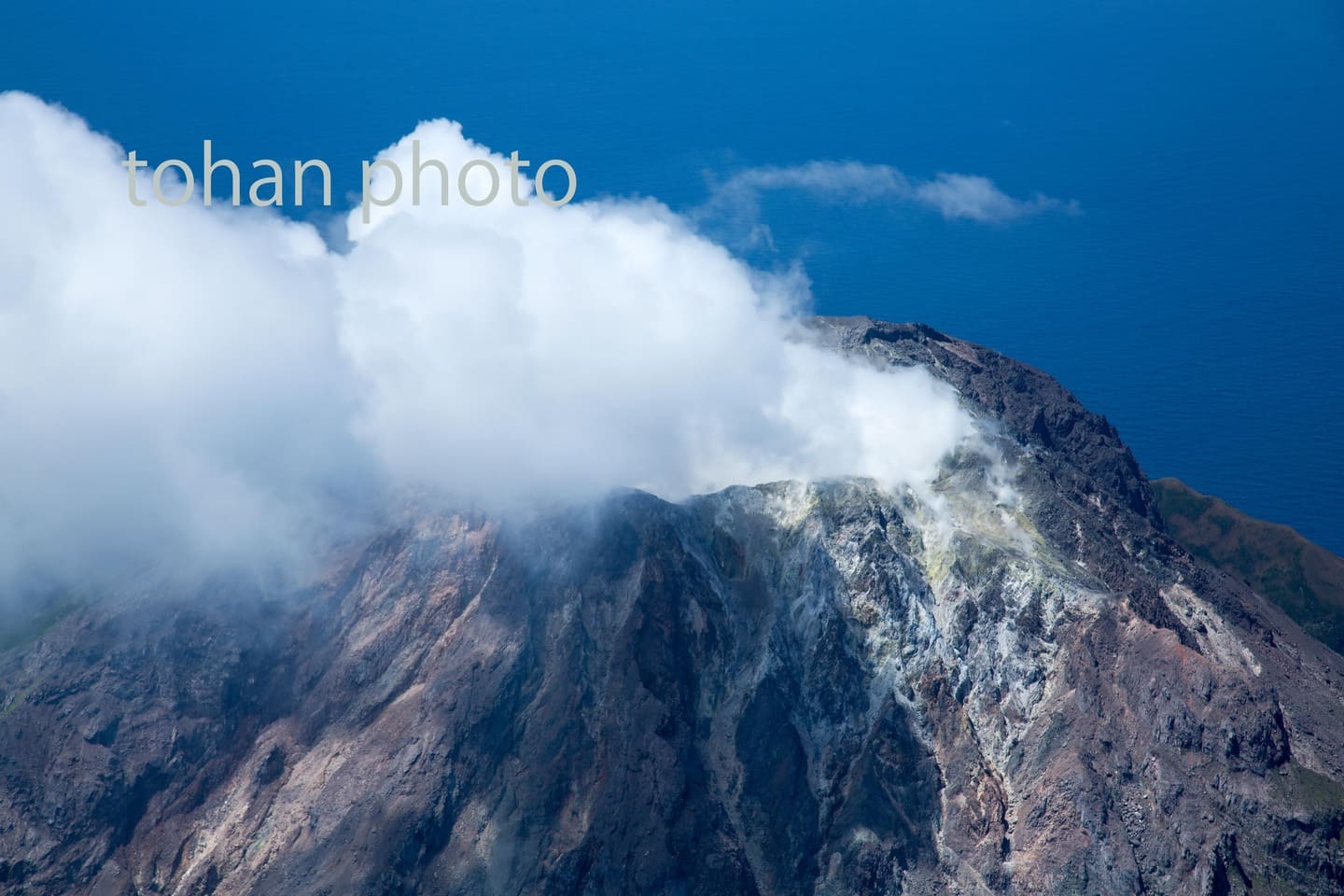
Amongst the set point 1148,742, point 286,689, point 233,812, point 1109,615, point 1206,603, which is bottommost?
point 233,812

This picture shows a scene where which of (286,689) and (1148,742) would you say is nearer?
(1148,742)

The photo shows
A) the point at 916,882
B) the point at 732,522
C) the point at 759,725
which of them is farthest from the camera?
the point at 732,522

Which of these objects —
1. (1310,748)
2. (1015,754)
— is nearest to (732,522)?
(1015,754)

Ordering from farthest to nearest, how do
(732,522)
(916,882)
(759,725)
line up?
(732,522) → (759,725) → (916,882)

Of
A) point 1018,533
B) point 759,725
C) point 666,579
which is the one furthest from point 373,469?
point 1018,533

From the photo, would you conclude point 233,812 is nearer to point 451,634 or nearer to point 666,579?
point 451,634

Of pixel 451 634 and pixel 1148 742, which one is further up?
pixel 1148 742
